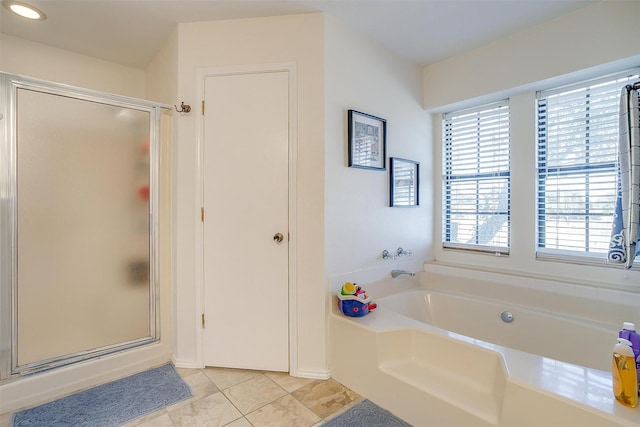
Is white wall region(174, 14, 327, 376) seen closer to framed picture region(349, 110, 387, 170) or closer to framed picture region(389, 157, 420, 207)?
framed picture region(349, 110, 387, 170)

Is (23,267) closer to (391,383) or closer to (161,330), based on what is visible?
(161,330)

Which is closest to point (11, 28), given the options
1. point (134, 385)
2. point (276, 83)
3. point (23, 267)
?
point (23, 267)

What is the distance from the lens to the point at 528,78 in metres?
2.13

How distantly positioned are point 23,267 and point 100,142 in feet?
2.80

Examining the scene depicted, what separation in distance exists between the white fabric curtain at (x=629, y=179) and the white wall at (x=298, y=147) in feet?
5.73

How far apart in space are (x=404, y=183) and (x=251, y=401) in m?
1.88

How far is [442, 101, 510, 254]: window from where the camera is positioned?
2.44 m

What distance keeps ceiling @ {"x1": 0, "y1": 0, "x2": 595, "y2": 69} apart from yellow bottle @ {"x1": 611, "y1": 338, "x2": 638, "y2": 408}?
1953mm

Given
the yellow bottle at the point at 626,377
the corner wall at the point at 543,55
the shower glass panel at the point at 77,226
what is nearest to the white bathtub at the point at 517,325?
the yellow bottle at the point at 626,377

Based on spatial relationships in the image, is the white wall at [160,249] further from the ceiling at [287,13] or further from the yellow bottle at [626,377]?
the yellow bottle at [626,377]

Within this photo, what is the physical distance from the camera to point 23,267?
1724 mm

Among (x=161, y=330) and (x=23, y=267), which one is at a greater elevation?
(x=23, y=267)

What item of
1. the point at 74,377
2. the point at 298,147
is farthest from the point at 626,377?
the point at 74,377

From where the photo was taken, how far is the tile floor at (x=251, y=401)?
1554mm
